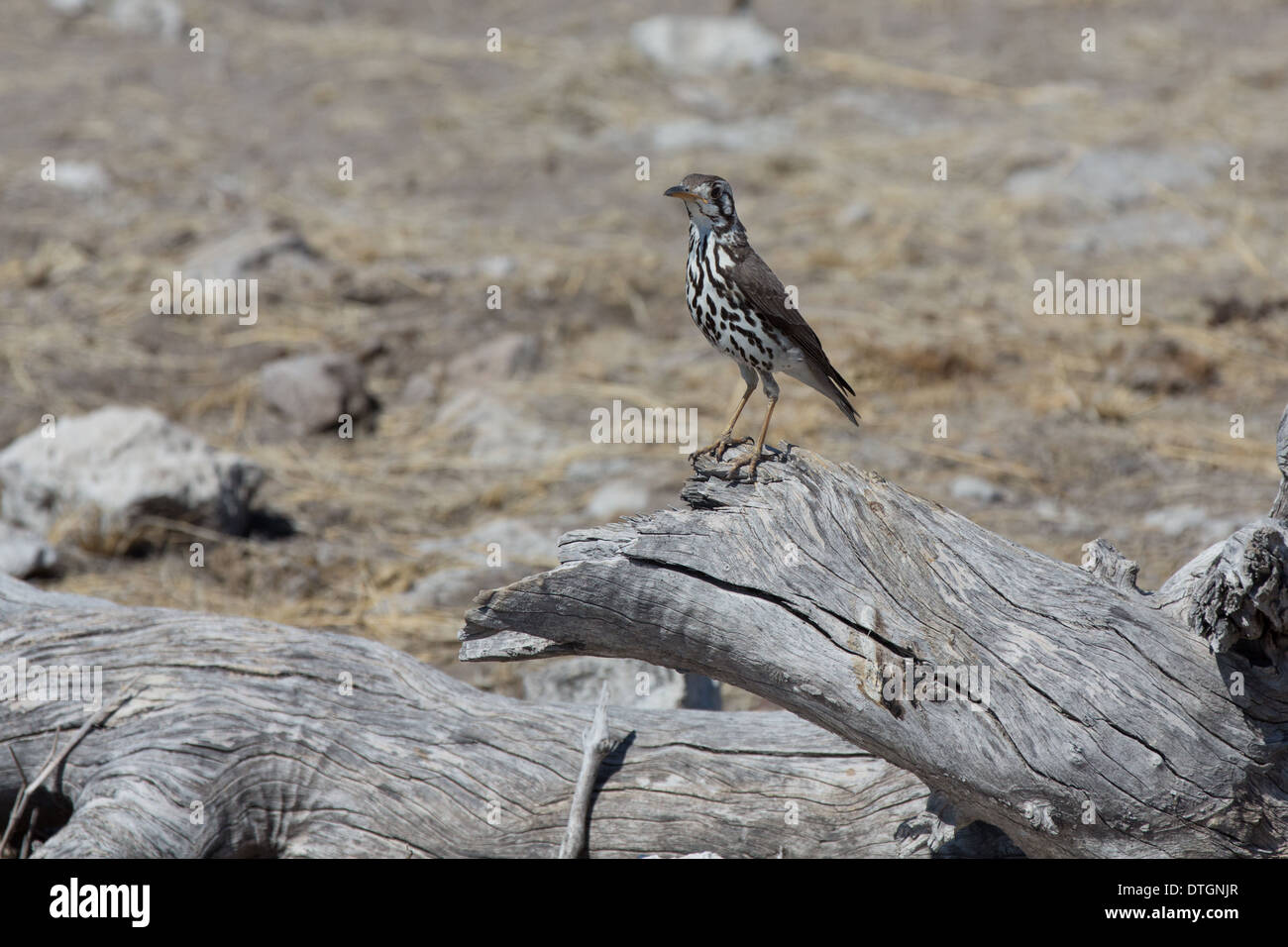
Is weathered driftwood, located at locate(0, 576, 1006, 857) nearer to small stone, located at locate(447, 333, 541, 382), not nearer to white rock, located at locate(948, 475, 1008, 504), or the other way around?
white rock, located at locate(948, 475, 1008, 504)

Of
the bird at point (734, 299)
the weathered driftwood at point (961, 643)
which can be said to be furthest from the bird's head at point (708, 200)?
the weathered driftwood at point (961, 643)

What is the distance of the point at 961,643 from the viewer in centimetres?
378

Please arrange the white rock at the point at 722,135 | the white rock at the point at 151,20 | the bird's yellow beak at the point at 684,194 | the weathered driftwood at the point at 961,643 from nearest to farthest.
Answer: the weathered driftwood at the point at 961,643 → the bird's yellow beak at the point at 684,194 → the white rock at the point at 722,135 → the white rock at the point at 151,20

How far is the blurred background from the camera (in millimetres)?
7301

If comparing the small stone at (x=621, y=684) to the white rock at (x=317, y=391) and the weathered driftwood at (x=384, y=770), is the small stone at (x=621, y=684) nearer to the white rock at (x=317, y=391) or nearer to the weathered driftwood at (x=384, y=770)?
the weathered driftwood at (x=384, y=770)

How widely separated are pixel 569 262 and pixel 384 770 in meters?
7.25

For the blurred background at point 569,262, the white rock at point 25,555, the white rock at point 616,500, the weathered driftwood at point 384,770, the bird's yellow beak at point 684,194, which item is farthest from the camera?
the white rock at point 616,500

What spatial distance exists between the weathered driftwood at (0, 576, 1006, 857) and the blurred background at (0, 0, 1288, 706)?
155 cm

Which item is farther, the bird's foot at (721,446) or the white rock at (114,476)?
the white rock at (114,476)

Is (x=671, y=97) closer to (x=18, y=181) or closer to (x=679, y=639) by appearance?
(x=18, y=181)

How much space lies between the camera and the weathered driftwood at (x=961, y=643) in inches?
142

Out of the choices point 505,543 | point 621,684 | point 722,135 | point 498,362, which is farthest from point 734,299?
point 722,135

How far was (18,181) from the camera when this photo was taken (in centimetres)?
1253

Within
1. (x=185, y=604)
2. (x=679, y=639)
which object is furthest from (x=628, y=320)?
(x=679, y=639)
